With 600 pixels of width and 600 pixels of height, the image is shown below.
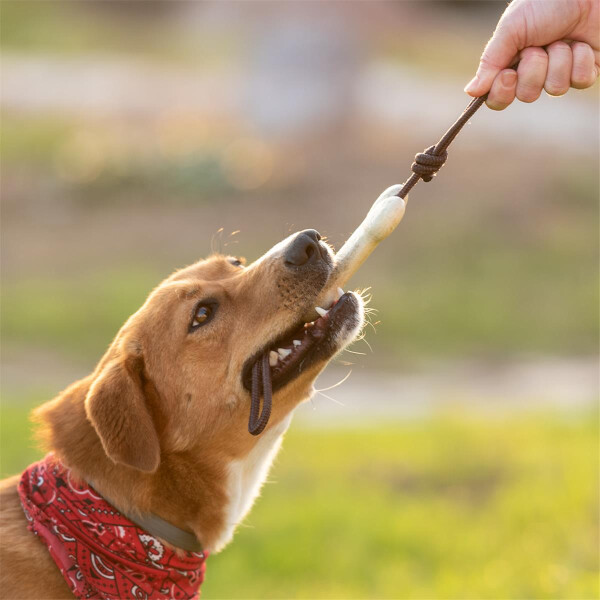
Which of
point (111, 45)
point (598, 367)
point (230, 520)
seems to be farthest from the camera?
point (111, 45)

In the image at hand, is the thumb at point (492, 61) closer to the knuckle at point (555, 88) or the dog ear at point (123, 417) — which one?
the knuckle at point (555, 88)

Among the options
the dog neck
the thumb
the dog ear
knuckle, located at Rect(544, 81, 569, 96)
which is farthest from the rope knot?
the dog ear

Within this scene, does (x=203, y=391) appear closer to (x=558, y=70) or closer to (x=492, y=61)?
(x=492, y=61)

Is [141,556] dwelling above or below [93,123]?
above

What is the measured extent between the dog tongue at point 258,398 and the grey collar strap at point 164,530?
1.82 ft

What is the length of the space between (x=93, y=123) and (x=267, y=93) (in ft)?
16.2

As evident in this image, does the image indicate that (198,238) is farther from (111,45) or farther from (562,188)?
(111,45)

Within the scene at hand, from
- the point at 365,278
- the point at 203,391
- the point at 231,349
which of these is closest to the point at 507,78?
the point at 231,349

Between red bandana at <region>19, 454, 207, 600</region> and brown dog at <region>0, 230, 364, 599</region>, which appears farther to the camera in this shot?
brown dog at <region>0, 230, 364, 599</region>

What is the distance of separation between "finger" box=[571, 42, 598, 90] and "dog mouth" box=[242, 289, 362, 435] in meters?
1.42

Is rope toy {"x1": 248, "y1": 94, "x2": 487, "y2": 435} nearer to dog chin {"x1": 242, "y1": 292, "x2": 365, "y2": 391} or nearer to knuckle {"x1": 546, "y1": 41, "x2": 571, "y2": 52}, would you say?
dog chin {"x1": 242, "y1": 292, "x2": 365, "y2": 391}

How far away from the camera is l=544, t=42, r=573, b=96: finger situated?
413 cm

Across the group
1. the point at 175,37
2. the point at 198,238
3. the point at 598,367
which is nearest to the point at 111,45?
the point at 175,37

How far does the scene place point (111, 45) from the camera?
33125 millimetres
